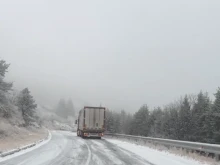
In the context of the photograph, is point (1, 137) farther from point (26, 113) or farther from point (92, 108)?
A: point (26, 113)

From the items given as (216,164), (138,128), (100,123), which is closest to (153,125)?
(138,128)

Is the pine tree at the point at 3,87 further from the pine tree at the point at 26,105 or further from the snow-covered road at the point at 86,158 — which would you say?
the snow-covered road at the point at 86,158

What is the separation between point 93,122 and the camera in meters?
37.5

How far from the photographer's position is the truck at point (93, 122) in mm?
37219

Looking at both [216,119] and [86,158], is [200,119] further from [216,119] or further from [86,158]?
[86,158]

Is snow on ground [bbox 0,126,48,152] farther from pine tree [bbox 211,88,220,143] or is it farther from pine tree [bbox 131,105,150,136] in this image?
pine tree [bbox 131,105,150,136]

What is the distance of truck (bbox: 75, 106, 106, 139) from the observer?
122ft

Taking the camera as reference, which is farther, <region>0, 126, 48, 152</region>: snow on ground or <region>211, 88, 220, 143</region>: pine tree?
<region>211, 88, 220, 143</region>: pine tree

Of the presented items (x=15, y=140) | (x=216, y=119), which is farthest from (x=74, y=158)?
(x=216, y=119)

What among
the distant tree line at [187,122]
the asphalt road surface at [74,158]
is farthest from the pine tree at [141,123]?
the asphalt road surface at [74,158]

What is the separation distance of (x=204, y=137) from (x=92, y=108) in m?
24.7

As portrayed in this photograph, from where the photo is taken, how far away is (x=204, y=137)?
176 feet

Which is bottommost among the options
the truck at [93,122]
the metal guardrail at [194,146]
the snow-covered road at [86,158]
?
the snow-covered road at [86,158]

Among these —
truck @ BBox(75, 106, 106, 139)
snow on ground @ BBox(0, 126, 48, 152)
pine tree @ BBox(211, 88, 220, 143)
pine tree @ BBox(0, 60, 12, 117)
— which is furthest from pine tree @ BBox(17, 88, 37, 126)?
pine tree @ BBox(211, 88, 220, 143)
